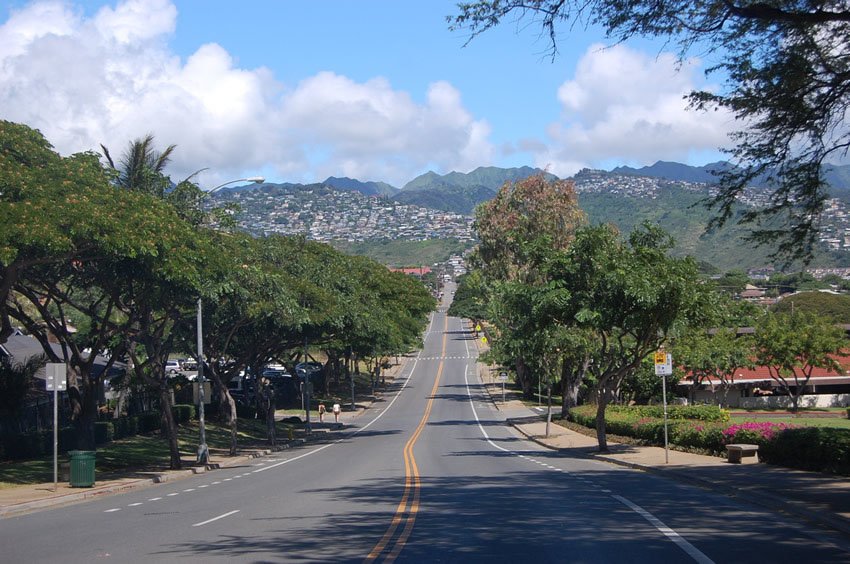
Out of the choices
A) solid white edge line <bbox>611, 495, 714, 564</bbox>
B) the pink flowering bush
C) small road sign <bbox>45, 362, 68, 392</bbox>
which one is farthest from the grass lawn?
the pink flowering bush

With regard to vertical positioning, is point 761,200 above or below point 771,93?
below

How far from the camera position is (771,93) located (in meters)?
14.8

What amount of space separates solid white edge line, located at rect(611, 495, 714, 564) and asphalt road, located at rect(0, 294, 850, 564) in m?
0.03

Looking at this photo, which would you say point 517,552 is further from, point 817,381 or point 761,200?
point 817,381

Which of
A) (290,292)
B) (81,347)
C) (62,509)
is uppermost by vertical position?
(290,292)

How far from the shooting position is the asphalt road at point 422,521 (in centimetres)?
1126

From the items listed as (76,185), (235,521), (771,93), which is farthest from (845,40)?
(76,185)

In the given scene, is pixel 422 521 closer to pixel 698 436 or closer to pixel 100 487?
pixel 100 487

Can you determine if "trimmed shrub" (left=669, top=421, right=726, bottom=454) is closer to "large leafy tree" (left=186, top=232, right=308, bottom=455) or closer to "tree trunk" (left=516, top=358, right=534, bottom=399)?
"large leafy tree" (left=186, top=232, right=308, bottom=455)

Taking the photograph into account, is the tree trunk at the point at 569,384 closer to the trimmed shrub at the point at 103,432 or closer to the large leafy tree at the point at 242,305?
the large leafy tree at the point at 242,305

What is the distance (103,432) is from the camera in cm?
3634

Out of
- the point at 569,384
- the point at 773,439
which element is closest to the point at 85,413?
the point at 773,439

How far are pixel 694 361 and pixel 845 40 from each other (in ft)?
152

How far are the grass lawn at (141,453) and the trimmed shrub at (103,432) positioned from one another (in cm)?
34
